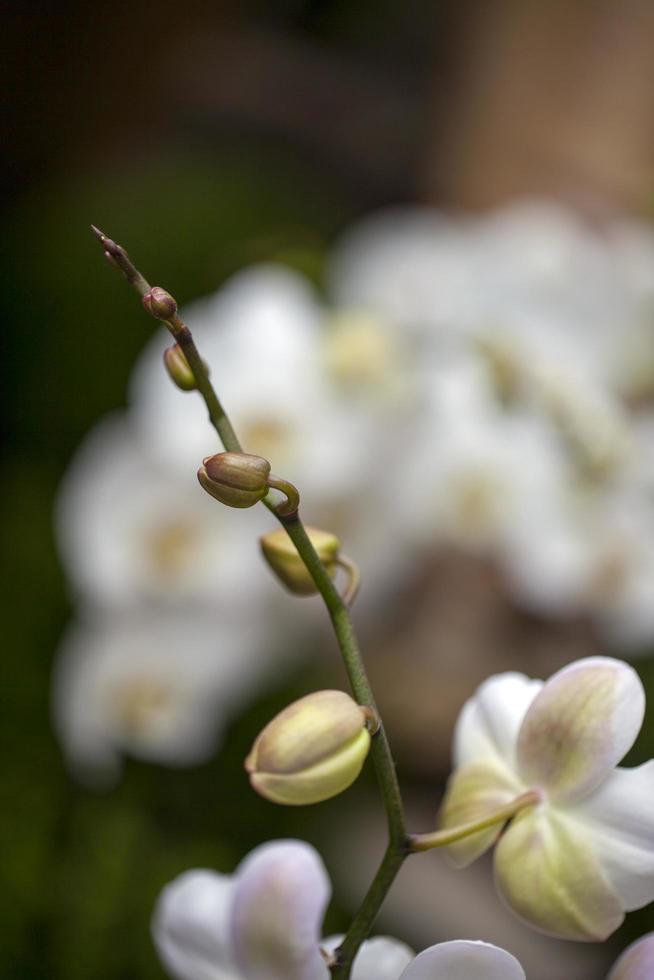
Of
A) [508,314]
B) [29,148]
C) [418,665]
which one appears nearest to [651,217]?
[508,314]

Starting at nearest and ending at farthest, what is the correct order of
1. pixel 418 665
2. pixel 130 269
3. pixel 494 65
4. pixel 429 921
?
pixel 130 269
pixel 429 921
pixel 418 665
pixel 494 65

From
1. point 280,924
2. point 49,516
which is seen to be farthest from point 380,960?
point 49,516

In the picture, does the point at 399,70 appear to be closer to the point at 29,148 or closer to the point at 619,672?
the point at 29,148

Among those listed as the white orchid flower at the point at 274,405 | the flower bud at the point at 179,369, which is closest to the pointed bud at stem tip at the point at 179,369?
the flower bud at the point at 179,369

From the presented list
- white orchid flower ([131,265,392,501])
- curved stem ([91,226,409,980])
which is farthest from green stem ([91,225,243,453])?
white orchid flower ([131,265,392,501])

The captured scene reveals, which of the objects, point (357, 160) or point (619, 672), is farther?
point (357, 160)

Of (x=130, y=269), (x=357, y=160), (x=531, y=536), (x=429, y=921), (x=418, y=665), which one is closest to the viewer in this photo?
(x=130, y=269)
